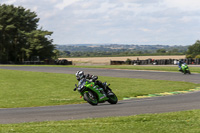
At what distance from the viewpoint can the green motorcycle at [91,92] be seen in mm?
14012

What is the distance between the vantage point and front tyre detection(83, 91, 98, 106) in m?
14.2

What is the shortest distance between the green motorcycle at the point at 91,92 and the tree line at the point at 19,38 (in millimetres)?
66023

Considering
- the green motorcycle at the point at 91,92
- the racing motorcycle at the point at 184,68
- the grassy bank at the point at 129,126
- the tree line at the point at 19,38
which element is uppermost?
the tree line at the point at 19,38

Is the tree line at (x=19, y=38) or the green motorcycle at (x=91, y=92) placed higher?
the tree line at (x=19, y=38)

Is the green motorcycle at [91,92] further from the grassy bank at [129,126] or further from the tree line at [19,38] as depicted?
the tree line at [19,38]

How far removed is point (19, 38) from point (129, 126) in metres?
78.1

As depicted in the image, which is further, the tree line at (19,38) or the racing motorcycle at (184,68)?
the tree line at (19,38)

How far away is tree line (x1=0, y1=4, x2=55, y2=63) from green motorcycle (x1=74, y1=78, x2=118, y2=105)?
66023 mm

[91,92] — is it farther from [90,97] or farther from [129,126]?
[129,126]

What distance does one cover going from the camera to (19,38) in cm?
8362

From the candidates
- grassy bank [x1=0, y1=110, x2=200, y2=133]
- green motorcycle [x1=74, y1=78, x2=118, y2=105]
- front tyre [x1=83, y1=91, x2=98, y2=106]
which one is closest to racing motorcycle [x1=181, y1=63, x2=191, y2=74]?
green motorcycle [x1=74, y1=78, x2=118, y2=105]

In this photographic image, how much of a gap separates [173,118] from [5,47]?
3043 inches

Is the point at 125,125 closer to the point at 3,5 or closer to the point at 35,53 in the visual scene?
the point at 35,53

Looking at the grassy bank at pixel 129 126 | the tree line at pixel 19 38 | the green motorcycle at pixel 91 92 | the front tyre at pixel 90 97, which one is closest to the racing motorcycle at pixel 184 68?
the green motorcycle at pixel 91 92
